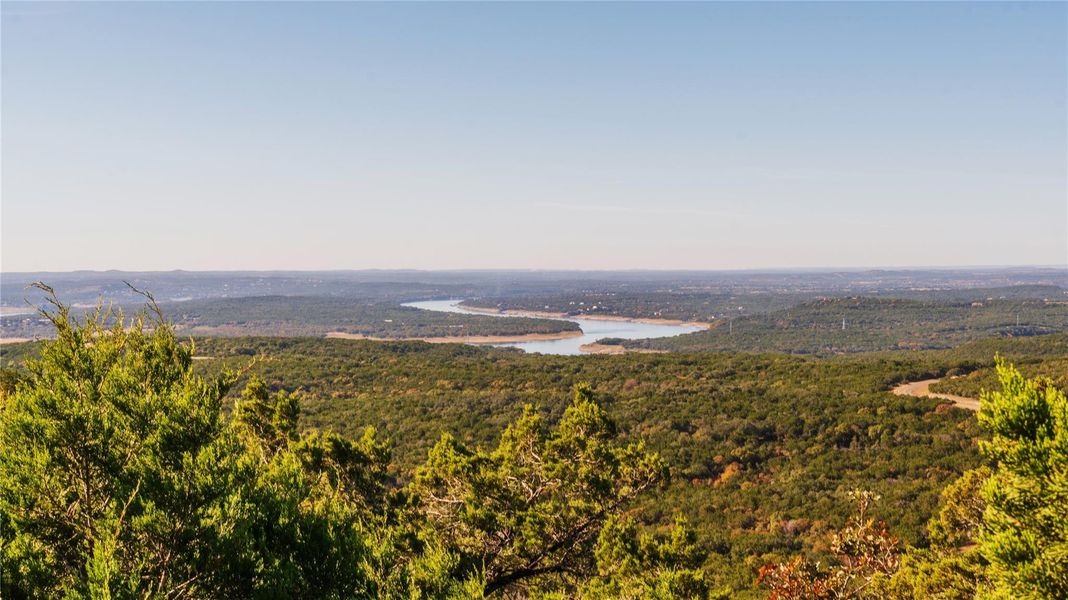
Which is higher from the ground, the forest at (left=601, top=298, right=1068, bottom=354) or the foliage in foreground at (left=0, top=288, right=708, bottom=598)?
the foliage in foreground at (left=0, top=288, right=708, bottom=598)

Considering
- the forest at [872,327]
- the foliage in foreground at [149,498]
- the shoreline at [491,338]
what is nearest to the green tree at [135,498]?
the foliage in foreground at [149,498]

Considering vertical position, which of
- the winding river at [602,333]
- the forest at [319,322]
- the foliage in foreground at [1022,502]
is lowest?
the winding river at [602,333]

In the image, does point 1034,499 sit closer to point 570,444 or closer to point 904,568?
point 904,568

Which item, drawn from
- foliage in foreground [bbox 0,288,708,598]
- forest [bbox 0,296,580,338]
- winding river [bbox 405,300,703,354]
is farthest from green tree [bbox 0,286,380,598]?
forest [bbox 0,296,580,338]

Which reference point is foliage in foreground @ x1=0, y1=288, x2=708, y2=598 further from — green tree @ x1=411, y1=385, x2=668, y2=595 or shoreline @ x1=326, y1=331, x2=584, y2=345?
shoreline @ x1=326, y1=331, x2=584, y2=345

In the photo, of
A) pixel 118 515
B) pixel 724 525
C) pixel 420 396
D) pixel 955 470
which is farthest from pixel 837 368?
pixel 118 515

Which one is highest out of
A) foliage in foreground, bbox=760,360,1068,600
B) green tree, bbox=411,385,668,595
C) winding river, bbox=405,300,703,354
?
foliage in foreground, bbox=760,360,1068,600

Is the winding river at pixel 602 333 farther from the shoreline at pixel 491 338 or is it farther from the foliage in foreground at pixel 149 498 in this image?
the foliage in foreground at pixel 149 498

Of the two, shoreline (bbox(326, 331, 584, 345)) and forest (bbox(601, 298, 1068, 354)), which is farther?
shoreline (bbox(326, 331, 584, 345))

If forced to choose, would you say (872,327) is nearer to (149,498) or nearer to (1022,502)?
(1022,502)
